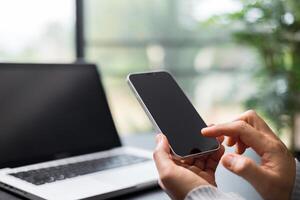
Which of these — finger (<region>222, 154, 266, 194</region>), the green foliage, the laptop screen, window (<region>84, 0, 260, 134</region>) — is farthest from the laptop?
window (<region>84, 0, 260, 134</region>)

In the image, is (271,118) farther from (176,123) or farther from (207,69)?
(176,123)

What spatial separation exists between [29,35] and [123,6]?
2.81ft

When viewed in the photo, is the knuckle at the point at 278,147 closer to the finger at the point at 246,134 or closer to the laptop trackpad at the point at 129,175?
the finger at the point at 246,134

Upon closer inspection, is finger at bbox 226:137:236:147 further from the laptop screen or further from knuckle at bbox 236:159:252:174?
the laptop screen

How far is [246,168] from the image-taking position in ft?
1.97

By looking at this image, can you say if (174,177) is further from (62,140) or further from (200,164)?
(62,140)

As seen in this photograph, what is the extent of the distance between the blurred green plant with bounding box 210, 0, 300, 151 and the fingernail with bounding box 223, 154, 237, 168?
6.45 feet

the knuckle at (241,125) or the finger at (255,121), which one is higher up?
the knuckle at (241,125)

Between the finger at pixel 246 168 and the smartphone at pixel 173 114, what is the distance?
0.12 meters

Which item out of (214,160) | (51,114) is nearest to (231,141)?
(214,160)

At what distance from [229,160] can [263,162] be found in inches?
3.5

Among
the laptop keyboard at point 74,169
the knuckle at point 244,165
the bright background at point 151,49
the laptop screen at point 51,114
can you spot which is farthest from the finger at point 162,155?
the bright background at point 151,49

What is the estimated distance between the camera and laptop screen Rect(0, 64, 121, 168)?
2.94 ft

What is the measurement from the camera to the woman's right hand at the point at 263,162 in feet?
2.01
